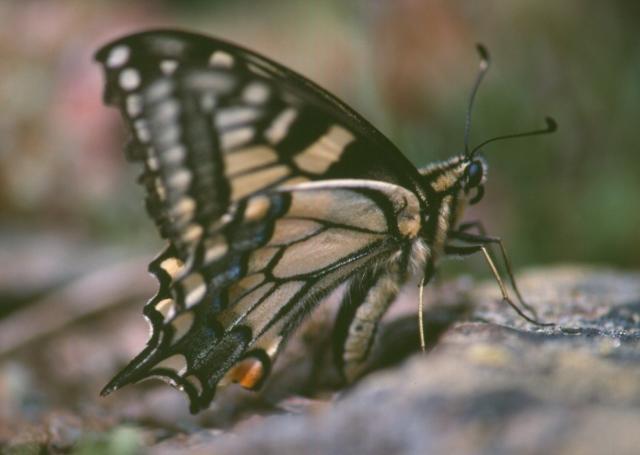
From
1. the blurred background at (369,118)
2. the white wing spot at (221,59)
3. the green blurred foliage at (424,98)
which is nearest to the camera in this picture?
the white wing spot at (221,59)

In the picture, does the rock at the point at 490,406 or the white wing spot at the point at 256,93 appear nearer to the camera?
the rock at the point at 490,406

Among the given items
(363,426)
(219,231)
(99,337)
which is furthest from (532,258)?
(363,426)

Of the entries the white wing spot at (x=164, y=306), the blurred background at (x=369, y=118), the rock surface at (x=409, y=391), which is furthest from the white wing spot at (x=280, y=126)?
the blurred background at (x=369, y=118)

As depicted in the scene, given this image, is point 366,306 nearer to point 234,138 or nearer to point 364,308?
point 364,308

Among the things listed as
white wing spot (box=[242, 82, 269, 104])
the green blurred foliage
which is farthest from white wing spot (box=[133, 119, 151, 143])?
the green blurred foliage

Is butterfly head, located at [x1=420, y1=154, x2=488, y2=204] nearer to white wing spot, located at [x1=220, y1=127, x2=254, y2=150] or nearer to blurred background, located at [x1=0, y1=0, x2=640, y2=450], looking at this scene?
white wing spot, located at [x1=220, y1=127, x2=254, y2=150]

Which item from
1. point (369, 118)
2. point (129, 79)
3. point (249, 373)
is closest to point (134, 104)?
point (129, 79)

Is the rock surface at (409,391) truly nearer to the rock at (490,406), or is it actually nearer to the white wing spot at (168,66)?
the rock at (490,406)
